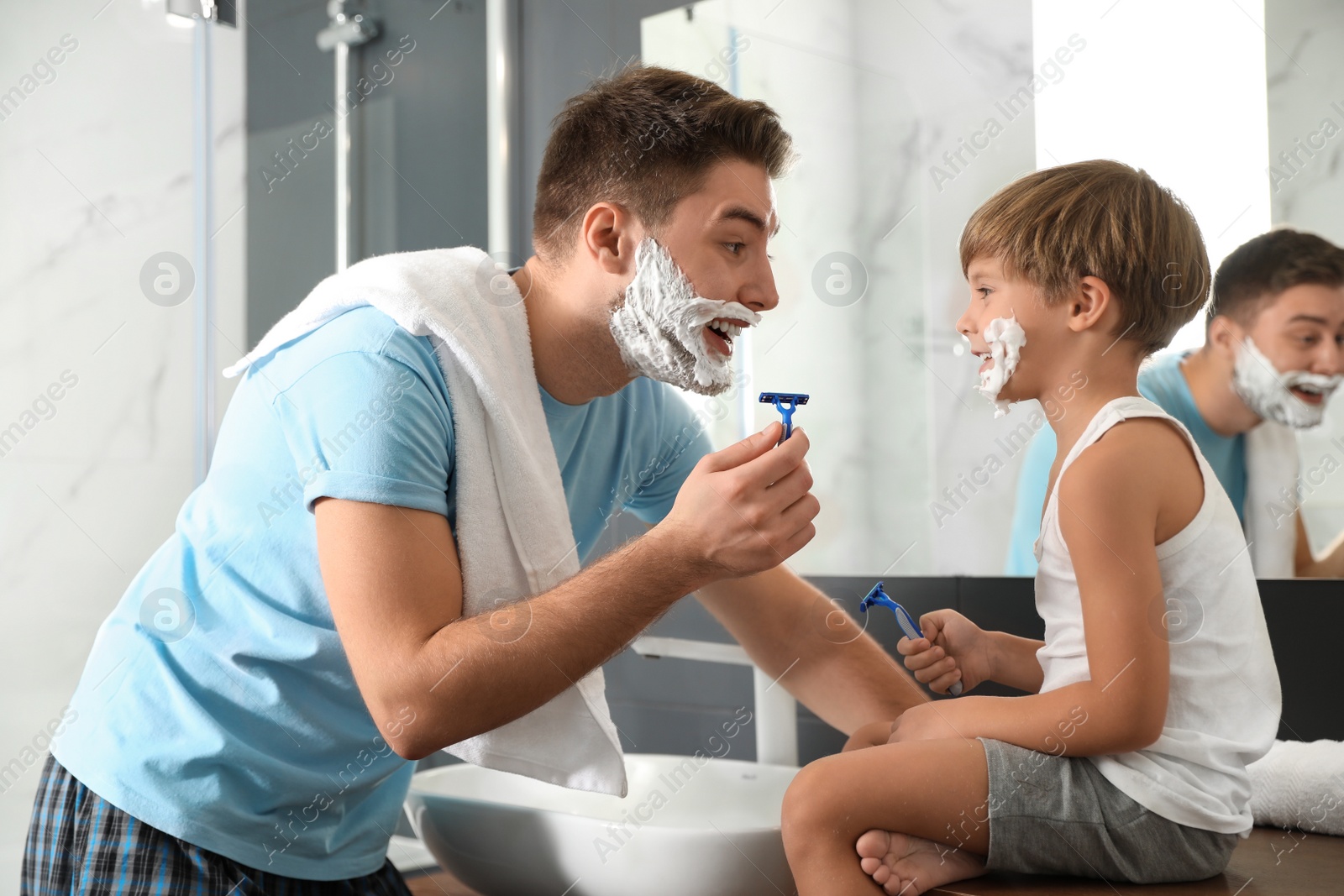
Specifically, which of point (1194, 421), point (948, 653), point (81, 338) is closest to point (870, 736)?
point (948, 653)

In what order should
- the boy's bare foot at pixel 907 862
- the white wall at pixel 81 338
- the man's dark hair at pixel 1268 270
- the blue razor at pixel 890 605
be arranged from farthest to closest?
the white wall at pixel 81 338
the man's dark hair at pixel 1268 270
the blue razor at pixel 890 605
the boy's bare foot at pixel 907 862

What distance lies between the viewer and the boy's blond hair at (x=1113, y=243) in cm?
79

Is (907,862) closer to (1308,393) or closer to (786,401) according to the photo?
(786,401)

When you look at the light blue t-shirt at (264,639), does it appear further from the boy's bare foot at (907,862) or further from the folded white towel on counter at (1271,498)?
the folded white towel on counter at (1271,498)

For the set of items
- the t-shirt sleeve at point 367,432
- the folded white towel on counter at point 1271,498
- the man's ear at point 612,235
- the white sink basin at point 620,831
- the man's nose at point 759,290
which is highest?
the man's ear at point 612,235

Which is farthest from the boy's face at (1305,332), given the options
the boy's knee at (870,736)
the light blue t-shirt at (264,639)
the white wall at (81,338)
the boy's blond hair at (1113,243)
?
the white wall at (81,338)

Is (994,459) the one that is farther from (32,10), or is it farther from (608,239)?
(32,10)

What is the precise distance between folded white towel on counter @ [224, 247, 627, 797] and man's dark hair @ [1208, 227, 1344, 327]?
62 centimetres

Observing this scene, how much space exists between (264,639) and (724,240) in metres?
0.52

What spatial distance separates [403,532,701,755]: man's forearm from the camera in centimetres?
71

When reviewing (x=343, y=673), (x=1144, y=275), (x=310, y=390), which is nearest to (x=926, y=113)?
(x=1144, y=275)

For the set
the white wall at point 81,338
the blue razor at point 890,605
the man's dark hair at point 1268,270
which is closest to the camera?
the blue razor at point 890,605

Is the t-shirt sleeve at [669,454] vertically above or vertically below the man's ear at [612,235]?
below

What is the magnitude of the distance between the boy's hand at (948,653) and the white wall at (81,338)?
100cm
